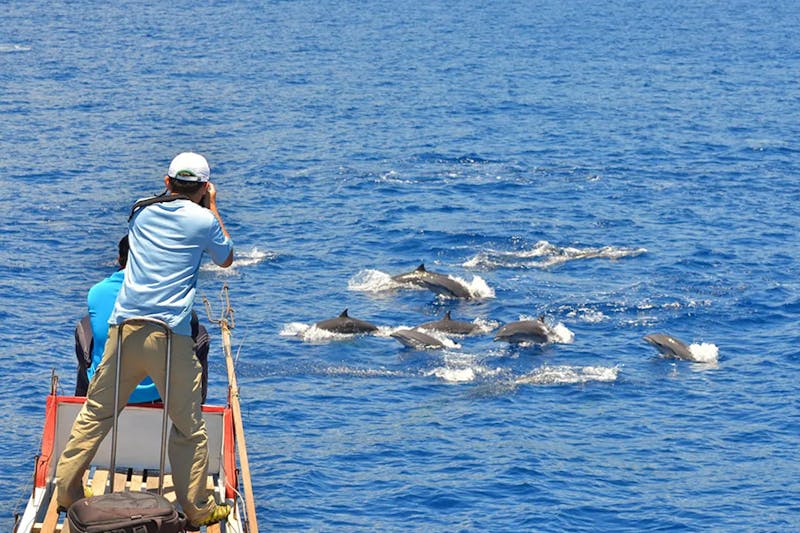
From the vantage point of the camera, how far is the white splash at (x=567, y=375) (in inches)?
1171

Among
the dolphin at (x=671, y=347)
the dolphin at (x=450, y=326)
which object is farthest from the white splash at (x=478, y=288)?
the dolphin at (x=671, y=347)

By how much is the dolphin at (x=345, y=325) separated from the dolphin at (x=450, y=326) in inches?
51.9

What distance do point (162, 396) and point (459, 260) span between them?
26546 millimetres

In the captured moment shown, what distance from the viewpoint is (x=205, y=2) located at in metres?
120

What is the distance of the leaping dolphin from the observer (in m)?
35.6

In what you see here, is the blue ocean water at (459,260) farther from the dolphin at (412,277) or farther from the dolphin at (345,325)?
the dolphin at (412,277)

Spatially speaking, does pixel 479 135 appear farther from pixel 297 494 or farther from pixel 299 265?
pixel 297 494

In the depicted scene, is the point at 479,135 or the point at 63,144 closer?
the point at 63,144

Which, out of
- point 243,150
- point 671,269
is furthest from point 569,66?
point 671,269

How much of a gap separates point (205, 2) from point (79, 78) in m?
47.5

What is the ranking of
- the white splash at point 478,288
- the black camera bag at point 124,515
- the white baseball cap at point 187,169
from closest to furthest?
the black camera bag at point 124,515, the white baseball cap at point 187,169, the white splash at point 478,288

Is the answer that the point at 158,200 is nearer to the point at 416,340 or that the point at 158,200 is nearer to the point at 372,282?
A: the point at 416,340

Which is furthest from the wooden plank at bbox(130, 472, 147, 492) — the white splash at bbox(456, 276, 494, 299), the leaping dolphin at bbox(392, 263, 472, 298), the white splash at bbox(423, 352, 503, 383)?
the white splash at bbox(456, 276, 494, 299)

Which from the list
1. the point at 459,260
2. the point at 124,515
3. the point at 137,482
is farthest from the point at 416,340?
the point at 124,515
